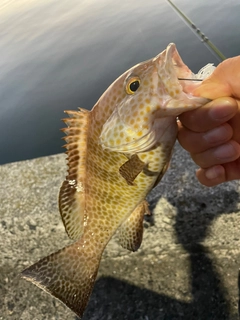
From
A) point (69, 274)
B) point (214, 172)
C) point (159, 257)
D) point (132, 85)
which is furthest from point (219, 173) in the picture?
point (69, 274)

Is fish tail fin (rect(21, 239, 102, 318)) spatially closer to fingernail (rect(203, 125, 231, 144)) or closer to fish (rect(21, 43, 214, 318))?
fish (rect(21, 43, 214, 318))

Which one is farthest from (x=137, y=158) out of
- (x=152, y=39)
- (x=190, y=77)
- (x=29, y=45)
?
(x=29, y=45)

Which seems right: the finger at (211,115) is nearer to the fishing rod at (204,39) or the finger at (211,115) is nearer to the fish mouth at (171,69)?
the fish mouth at (171,69)

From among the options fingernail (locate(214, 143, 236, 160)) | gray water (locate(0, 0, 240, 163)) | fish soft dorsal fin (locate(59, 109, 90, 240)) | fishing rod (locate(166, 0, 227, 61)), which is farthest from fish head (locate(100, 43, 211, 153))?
gray water (locate(0, 0, 240, 163))

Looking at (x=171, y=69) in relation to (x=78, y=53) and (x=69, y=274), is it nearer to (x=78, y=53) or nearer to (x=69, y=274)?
(x=69, y=274)

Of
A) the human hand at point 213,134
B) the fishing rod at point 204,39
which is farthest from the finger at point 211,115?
the fishing rod at point 204,39

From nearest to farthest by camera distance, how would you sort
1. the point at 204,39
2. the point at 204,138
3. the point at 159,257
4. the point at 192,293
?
the point at 204,138
the point at 192,293
the point at 159,257
the point at 204,39
